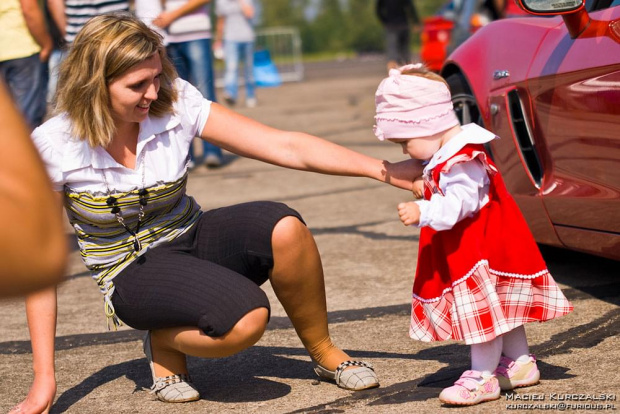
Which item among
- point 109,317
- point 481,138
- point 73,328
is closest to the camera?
point 481,138

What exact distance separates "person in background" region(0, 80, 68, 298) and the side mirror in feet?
9.54

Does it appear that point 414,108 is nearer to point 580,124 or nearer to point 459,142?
point 459,142

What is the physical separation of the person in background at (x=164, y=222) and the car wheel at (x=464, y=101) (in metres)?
1.70

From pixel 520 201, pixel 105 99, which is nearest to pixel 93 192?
pixel 105 99

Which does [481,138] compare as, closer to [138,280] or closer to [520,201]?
[138,280]

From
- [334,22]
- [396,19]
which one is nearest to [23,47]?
[396,19]

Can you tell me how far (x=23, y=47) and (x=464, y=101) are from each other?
10.2 ft

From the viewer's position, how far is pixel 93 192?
11.2 feet

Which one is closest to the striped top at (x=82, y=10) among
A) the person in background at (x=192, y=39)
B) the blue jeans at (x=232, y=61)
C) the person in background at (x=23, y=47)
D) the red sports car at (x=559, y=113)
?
the person in background at (x=192, y=39)

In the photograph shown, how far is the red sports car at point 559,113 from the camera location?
3793 millimetres

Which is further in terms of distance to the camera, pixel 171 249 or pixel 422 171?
pixel 171 249

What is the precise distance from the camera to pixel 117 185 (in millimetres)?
3428

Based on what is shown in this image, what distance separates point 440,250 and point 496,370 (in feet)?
1.47

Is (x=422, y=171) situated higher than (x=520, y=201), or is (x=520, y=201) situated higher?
(x=422, y=171)
